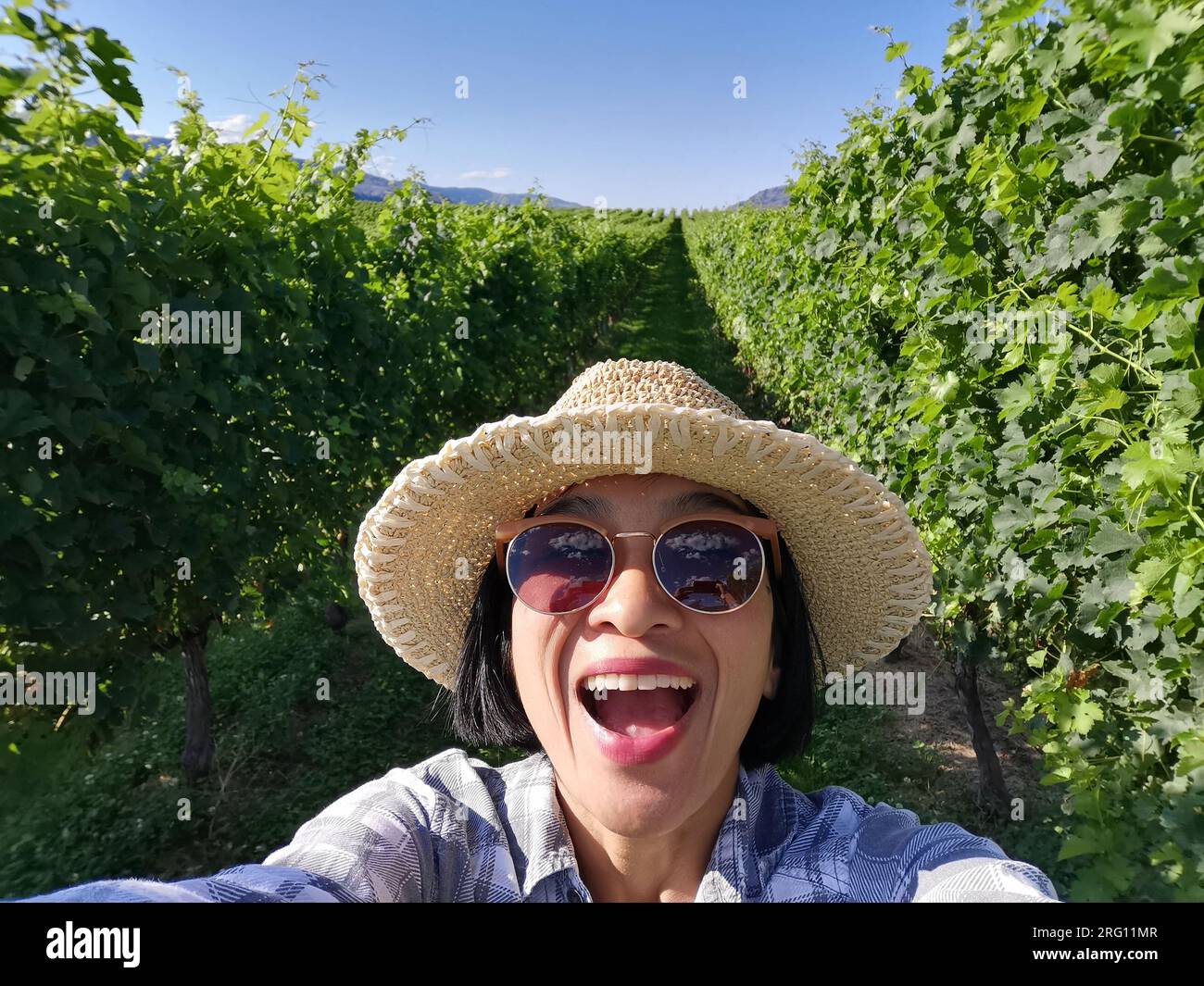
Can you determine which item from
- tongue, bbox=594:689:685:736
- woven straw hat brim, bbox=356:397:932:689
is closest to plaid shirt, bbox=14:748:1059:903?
tongue, bbox=594:689:685:736

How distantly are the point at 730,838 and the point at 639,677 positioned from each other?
0.40 m

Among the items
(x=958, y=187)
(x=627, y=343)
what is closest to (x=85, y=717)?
(x=958, y=187)

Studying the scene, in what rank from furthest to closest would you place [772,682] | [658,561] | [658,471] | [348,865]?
→ [772,682] < [658,471] < [658,561] < [348,865]

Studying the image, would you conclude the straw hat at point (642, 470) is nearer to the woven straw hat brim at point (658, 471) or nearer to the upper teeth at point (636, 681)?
the woven straw hat brim at point (658, 471)

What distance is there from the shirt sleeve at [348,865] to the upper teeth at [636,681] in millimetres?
445

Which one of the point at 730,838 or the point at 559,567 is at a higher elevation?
the point at 559,567

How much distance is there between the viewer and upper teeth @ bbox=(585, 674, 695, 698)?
4.38 ft

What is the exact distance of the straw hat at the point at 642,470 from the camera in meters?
1.42

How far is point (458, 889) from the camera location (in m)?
1.43

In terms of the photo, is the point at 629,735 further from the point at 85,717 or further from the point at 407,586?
the point at 85,717

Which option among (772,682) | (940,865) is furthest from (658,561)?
(940,865)

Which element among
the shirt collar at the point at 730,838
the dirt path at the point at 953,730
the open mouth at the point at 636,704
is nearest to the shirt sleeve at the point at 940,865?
the shirt collar at the point at 730,838

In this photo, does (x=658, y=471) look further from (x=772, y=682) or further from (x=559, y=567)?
(x=772, y=682)

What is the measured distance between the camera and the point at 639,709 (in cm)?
142
